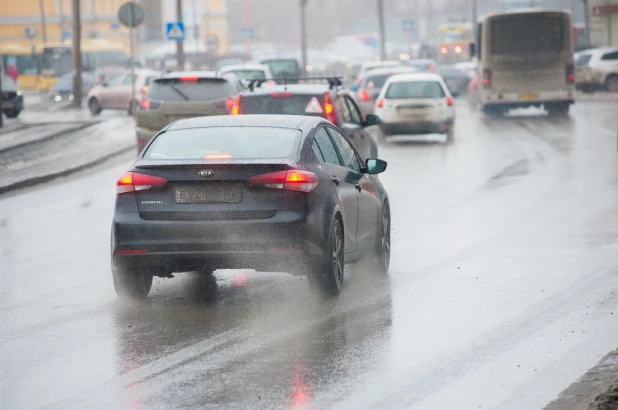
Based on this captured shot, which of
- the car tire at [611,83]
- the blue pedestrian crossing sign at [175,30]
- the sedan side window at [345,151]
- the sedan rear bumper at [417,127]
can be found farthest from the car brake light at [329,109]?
the car tire at [611,83]

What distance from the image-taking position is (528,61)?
39.9 meters

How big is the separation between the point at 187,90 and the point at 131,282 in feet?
53.7

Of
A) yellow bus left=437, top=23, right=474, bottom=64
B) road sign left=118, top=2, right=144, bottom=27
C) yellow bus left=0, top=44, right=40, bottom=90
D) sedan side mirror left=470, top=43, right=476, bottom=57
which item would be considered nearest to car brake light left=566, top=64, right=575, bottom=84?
sedan side mirror left=470, top=43, right=476, bottom=57

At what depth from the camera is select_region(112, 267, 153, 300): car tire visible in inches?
427

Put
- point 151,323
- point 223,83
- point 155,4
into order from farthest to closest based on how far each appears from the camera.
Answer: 1. point 155,4
2. point 223,83
3. point 151,323

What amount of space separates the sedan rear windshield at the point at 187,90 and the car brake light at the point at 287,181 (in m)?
16.5

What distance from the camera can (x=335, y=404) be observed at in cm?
726

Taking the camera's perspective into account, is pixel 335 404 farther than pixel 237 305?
No

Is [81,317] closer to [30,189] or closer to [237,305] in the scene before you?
[237,305]

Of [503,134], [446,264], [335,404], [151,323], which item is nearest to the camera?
[335,404]

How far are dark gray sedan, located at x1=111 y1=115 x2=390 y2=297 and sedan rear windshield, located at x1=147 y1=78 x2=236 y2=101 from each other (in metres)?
15.9

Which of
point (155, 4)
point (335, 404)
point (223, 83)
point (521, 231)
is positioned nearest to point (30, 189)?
point (223, 83)

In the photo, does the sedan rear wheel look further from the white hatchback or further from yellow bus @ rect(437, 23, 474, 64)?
yellow bus @ rect(437, 23, 474, 64)

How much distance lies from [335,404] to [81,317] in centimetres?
352
